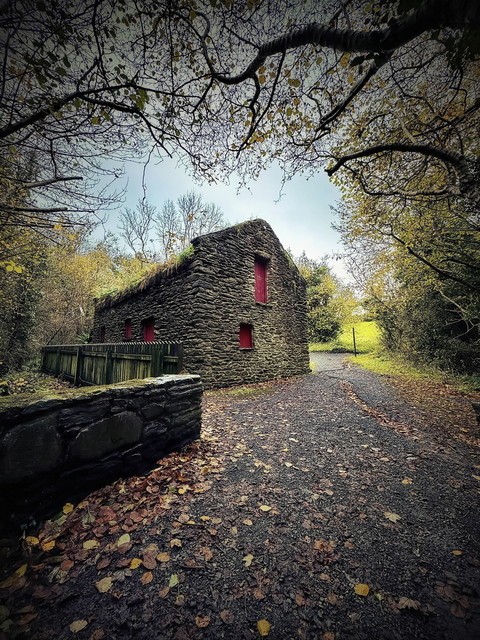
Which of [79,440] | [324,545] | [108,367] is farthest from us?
[108,367]

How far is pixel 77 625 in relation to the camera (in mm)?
1384

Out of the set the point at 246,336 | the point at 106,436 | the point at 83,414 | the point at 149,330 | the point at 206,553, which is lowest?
the point at 206,553

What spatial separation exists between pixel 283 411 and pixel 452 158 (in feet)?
18.5

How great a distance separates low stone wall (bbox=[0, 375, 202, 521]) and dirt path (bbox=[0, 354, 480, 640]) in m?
0.21

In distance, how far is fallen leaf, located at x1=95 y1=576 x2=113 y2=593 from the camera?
1.61m

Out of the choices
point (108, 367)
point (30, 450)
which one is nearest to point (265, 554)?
point (30, 450)

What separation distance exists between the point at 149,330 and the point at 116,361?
163 inches

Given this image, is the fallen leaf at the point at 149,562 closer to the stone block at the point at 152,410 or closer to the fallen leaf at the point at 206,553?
the fallen leaf at the point at 206,553

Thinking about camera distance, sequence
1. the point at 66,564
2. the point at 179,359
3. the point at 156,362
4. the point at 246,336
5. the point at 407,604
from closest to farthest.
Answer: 1. the point at 407,604
2. the point at 66,564
3. the point at 179,359
4. the point at 156,362
5. the point at 246,336

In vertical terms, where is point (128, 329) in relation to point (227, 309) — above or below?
below

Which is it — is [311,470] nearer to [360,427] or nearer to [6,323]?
[360,427]

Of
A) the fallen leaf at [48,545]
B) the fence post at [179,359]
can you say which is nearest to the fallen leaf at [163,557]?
the fallen leaf at [48,545]

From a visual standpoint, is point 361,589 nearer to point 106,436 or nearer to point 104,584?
point 104,584

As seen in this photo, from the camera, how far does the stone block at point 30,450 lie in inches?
72.2
